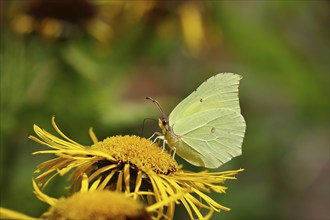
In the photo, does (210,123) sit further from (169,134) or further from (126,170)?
(126,170)

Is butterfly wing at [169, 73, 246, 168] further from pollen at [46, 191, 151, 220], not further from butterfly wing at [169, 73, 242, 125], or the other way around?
pollen at [46, 191, 151, 220]

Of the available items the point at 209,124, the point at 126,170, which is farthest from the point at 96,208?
the point at 209,124

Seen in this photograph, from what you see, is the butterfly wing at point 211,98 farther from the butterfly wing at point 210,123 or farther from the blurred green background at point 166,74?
the blurred green background at point 166,74

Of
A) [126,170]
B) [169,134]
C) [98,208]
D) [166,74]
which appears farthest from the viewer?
[166,74]

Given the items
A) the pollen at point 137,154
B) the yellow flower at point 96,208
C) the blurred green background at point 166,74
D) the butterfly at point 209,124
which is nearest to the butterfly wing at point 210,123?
the butterfly at point 209,124

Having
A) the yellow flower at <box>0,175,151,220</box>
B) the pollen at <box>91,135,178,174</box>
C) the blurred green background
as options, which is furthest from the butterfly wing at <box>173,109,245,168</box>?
the blurred green background

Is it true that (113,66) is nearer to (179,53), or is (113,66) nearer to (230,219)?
(179,53)
